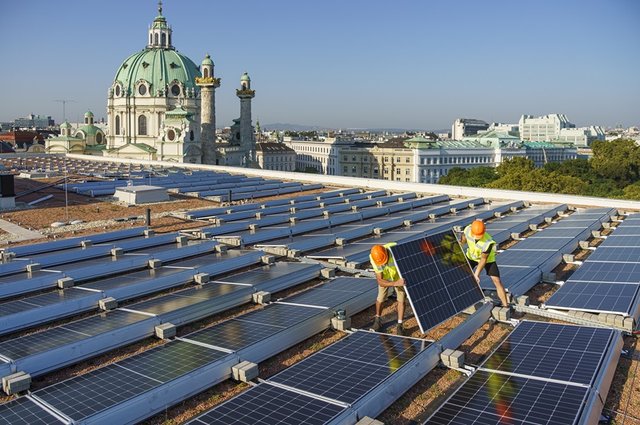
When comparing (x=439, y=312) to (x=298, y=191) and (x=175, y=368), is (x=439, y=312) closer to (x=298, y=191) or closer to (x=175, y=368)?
(x=175, y=368)

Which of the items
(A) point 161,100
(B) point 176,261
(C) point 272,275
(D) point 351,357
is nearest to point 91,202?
(B) point 176,261

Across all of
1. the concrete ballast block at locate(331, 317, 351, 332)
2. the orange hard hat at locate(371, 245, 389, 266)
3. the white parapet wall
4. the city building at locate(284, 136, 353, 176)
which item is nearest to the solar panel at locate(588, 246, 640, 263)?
the orange hard hat at locate(371, 245, 389, 266)

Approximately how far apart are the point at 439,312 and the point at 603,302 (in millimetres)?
3790

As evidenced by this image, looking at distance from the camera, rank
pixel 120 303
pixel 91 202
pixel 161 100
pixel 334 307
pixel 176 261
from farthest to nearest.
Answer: pixel 161 100 < pixel 91 202 < pixel 176 261 < pixel 120 303 < pixel 334 307

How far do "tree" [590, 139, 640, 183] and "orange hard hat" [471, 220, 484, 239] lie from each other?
81464 mm

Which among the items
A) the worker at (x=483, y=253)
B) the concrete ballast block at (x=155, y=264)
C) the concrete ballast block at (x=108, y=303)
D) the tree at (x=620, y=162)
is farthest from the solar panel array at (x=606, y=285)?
the tree at (x=620, y=162)

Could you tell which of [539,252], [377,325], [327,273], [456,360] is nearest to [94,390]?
[377,325]

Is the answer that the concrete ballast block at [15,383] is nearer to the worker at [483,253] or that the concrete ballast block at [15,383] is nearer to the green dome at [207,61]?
the worker at [483,253]

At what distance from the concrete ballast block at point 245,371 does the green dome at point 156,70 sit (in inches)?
4301

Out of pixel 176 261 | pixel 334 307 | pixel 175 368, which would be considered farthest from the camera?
pixel 176 261

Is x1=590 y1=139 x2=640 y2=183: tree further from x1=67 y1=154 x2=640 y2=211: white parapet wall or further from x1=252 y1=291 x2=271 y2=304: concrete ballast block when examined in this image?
x1=252 y1=291 x2=271 y2=304: concrete ballast block

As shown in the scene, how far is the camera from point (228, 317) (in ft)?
38.3

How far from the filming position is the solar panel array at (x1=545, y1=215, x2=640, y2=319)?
11.0 metres

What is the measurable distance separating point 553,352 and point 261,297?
6179 millimetres
